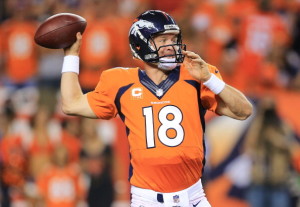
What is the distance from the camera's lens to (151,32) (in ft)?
15.9

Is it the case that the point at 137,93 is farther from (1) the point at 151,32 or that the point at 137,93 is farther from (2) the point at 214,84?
(2) the point at 214,84

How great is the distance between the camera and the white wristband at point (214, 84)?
4.68 metres

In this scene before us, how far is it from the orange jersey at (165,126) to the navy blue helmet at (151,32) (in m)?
0.16

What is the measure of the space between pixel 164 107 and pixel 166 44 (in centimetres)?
39

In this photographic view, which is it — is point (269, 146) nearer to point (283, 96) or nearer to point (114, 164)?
point (283, 96)

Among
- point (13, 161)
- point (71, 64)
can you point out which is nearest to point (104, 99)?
point (71, 64)

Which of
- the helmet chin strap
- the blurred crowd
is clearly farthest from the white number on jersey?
the blurred crowd

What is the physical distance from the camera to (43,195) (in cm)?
835

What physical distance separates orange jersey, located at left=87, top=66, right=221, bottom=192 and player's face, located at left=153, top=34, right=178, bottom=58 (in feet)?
0.52

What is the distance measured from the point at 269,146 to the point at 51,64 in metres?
2.63

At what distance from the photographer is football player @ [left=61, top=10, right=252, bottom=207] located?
15.7 feet

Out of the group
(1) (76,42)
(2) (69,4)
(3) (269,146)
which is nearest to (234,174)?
(3) (269,146)

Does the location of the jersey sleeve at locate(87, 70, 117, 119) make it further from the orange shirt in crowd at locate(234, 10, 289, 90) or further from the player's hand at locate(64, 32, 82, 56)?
the orange shirt in crowd at locate(234, 10, 289, 90)

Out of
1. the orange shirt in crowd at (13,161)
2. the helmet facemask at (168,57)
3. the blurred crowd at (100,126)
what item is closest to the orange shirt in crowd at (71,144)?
the blurred crowd at (100,126)
